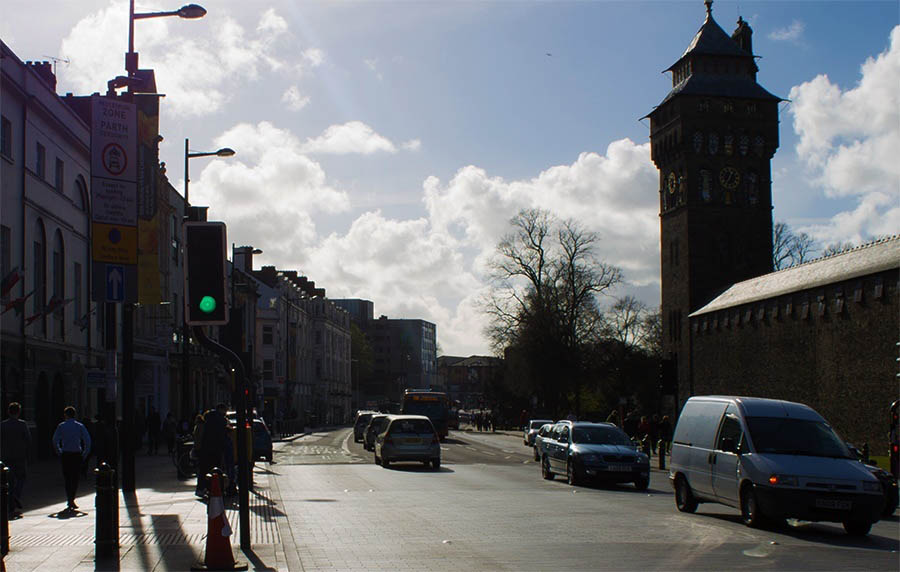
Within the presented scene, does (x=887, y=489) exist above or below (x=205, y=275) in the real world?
below

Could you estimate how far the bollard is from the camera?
11125mm

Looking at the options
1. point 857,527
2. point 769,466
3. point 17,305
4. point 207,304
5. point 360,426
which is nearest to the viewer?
point 207,304

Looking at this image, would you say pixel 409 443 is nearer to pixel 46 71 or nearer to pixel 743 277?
pixel 46 71

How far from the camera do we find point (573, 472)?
935 inches

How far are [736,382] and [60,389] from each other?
117 ft

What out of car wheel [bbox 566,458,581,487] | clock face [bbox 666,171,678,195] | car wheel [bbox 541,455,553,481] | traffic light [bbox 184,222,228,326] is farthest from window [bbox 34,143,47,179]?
clock face [bbox 666,171,678,195]

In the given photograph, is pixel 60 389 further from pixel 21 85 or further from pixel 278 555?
pixel 278 555

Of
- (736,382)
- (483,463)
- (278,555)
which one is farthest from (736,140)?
(278,555)

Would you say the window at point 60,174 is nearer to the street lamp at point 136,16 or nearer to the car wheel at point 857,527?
the street lamp at point 136,16

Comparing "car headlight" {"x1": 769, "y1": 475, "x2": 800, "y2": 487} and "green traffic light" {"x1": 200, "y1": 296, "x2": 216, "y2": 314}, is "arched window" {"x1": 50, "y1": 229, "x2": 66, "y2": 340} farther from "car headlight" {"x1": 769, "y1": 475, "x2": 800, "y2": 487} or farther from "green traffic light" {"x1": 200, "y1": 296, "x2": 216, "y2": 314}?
"car headlight" {"x1": 769, "y1": 475, "x2": 800, "y2": 487}

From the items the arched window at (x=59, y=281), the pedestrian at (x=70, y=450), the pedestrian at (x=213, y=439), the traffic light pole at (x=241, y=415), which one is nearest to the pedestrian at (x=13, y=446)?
the pedestrian at (x=70, y=450)

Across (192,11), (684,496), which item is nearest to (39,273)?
(192,11)

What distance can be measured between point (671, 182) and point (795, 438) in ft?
197

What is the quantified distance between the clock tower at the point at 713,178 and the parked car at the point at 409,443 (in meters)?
40.0
